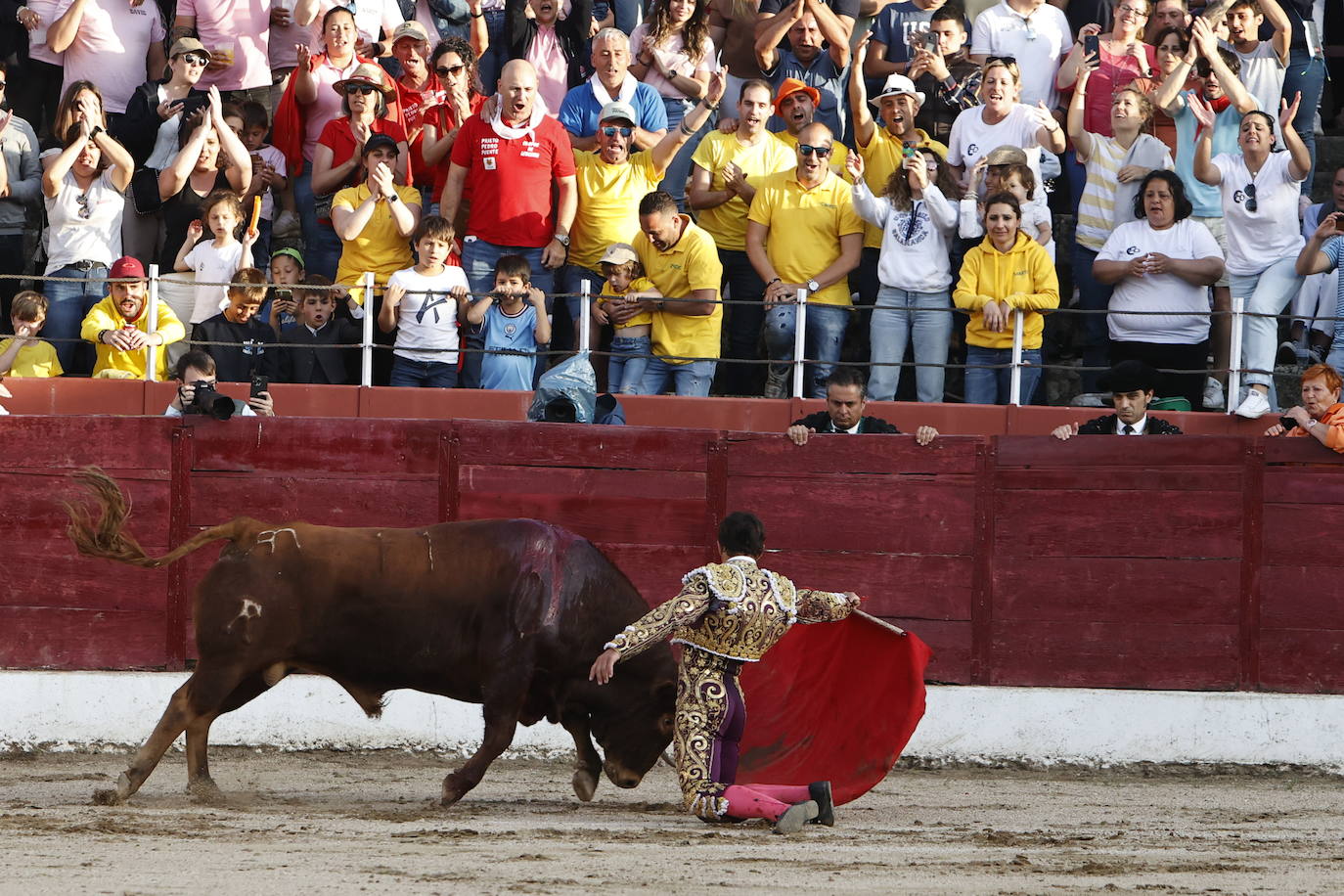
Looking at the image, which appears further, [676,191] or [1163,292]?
[676,191]

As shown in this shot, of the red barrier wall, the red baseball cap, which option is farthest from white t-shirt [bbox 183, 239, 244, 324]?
the red barrier wall

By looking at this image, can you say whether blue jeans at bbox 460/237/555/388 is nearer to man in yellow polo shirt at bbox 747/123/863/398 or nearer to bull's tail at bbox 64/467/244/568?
man in yellow polo shirt at bbox 747/123/863/398

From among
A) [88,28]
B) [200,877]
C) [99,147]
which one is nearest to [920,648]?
[200,877]

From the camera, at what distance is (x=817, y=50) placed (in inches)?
409

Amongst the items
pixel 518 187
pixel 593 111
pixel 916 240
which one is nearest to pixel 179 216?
pixel 518 187

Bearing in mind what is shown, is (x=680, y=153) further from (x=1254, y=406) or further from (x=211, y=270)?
(x=1254, y=406)

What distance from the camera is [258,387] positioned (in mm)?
8023

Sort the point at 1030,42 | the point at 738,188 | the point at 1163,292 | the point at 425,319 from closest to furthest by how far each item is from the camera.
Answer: the point at 1163,292 < the point at 425,319 < the point at 738,188 < the point at 1030,42

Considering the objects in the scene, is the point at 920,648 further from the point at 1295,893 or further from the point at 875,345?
the point at 875,345

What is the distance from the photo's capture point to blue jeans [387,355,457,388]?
29.4 ft

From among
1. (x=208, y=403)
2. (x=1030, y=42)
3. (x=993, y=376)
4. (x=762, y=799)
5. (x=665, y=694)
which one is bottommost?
(x=762, y=799)

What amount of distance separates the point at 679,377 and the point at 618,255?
0.64m

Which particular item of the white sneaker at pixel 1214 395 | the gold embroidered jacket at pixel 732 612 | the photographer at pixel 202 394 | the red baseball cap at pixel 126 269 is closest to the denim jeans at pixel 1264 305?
the white sneaker at pixel 1214 395

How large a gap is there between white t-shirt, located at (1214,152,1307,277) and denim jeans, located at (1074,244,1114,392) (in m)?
0.64
